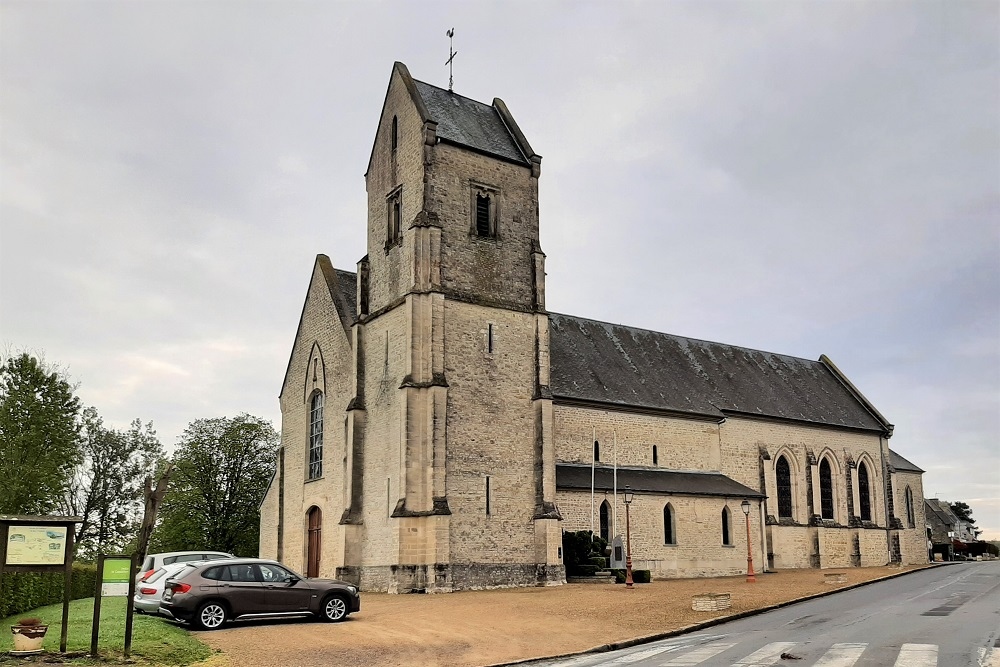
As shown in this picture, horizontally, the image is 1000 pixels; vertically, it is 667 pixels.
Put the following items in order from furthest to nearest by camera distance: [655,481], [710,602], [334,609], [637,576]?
[655,481], [637,576], [710,602], [334,609]

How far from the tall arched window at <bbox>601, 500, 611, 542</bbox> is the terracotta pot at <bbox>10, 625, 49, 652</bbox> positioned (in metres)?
25.9

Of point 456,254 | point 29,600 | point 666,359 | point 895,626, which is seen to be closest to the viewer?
point 895,626

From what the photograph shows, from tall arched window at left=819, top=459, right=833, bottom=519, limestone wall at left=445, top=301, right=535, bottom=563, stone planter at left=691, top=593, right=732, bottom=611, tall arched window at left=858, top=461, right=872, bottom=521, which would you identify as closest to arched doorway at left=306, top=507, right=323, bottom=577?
limestone wall at left=445, top=301, right=535, bottom=563

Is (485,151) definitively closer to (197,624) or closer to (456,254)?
(456,254)

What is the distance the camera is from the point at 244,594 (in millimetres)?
19344

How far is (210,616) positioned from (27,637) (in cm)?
518

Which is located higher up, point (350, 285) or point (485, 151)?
point (485, 151)

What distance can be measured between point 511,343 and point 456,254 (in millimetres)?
4014

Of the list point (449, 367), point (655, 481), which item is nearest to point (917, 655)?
point (449, 367)

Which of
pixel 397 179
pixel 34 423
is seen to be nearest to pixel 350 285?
pixel 397 179

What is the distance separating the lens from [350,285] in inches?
1597

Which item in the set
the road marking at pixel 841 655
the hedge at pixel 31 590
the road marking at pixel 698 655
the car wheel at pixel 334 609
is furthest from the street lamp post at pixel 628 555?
the hedge at pixel 31 590

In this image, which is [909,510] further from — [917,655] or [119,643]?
[119,643]

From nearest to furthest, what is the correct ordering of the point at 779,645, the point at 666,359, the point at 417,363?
the point at 779,645
the point at 417,363
the point at 666,359
